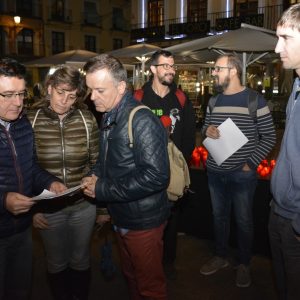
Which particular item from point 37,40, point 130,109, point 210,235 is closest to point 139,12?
point 37,40

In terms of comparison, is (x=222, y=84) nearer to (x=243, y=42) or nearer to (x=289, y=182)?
(x=289, y=182)

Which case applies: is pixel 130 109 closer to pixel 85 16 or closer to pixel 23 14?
pixel 23 14

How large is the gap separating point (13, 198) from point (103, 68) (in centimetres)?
102

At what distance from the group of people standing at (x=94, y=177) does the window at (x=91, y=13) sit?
38.8 meters

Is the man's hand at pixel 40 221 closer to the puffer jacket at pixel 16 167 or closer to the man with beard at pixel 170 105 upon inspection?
the puffer jacket at pixel 16 167

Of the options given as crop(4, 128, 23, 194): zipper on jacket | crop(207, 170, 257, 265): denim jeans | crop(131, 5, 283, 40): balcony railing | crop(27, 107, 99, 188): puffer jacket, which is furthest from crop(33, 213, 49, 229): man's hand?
crop(131, 5, 283, 40): balcony railing

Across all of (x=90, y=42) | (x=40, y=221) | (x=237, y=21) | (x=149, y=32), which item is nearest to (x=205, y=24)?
(x=237, y=21)

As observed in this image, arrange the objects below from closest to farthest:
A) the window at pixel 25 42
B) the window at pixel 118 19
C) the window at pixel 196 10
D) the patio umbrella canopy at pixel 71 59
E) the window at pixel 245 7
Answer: the patio umbrella canopy at pixel 71 59, the window at pixel 245 7, the window at pixel 196 10, the window at pixel 25 42, the window at pixel 118 19

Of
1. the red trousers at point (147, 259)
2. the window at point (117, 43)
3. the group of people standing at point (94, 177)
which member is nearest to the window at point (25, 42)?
the window at point (117, 43)

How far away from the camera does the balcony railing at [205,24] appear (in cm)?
2150

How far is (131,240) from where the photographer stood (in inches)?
105

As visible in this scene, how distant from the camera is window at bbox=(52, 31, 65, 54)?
122ft

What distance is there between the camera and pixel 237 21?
72.3ft

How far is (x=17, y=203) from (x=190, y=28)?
23.2 m
